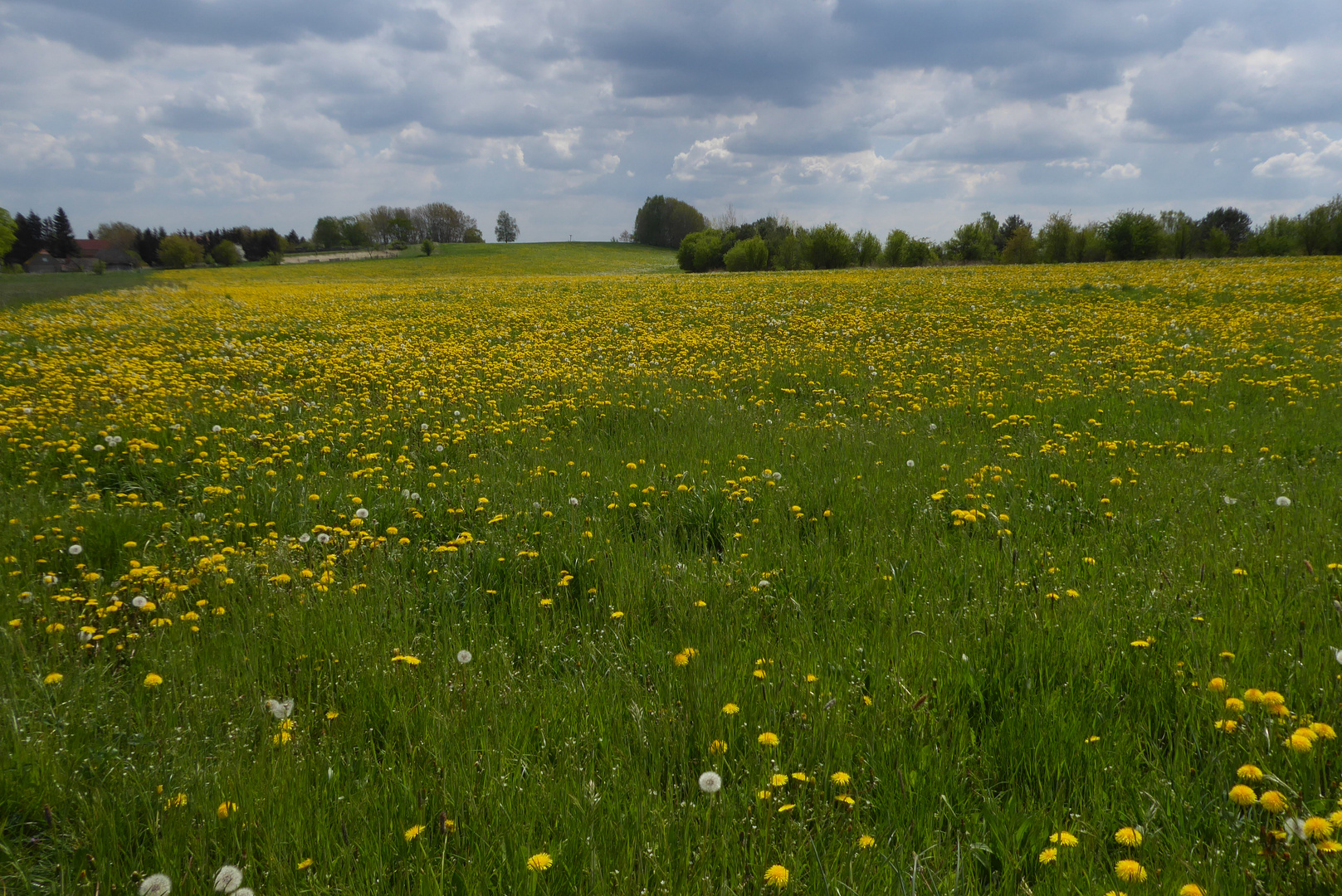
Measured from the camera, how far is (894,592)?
3.73m

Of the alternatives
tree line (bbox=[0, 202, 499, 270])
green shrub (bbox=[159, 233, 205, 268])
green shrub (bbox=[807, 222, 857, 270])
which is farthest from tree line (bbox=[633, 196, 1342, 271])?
green shrub (bbox=[159, 233, 205, 268])

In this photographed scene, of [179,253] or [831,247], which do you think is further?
[179,253]

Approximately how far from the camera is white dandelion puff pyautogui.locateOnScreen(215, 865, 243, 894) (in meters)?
1.92

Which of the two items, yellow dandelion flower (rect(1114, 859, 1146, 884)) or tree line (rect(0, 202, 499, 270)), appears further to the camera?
tree line (rect(0, 202, 499, 270))

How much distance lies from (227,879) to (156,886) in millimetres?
184

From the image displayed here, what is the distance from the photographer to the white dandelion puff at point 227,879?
1.92 meters

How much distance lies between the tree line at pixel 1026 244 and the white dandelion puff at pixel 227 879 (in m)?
59.3

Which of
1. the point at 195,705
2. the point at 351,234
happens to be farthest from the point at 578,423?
the point at 351,234

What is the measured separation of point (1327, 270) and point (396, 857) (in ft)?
111

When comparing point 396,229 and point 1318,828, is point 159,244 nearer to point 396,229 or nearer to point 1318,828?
point 396,229

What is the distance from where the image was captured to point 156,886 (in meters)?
1.89

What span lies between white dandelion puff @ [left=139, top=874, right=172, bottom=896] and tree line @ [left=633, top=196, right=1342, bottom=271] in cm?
5934

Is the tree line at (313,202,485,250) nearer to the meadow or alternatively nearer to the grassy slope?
the grassy slope

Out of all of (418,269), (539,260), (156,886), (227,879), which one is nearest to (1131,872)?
(227,879)
